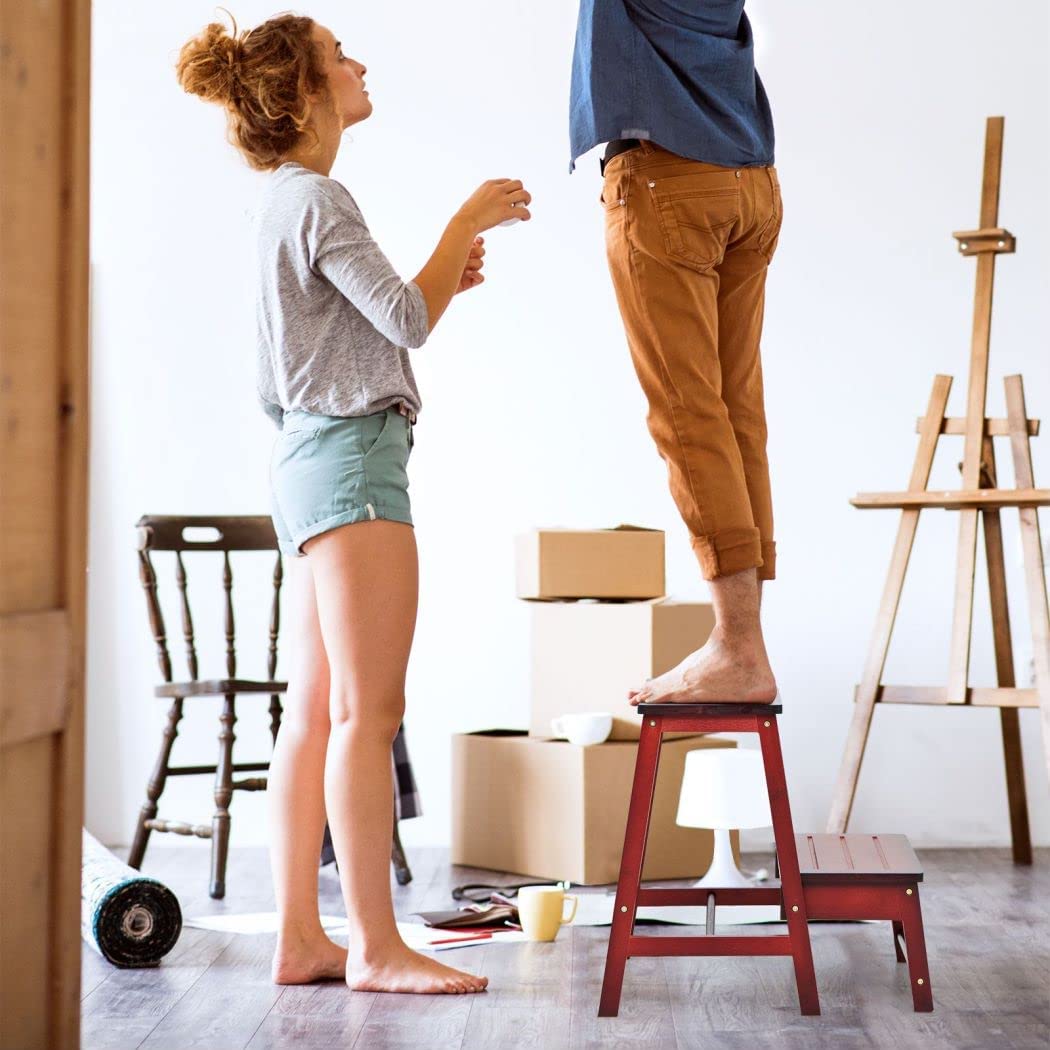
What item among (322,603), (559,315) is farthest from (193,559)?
(322,603)

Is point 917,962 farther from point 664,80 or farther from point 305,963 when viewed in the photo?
point 664,80

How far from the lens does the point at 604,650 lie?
3.12 metres

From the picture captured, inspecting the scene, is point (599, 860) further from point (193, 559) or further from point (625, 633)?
point (193, 559)

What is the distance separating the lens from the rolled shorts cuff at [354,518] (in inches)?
75.7

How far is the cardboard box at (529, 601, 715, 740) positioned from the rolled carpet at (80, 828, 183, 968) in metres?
1.15

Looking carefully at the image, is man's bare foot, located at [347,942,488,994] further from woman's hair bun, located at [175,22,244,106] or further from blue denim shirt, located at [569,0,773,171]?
woman's hair bun, located at [175,22,244,106]

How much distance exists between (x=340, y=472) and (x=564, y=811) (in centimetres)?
131

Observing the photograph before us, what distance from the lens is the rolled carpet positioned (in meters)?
2.20

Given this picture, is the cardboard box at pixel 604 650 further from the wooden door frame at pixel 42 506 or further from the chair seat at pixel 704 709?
the wooden door frame at pixel 42 506

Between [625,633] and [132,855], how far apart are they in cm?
118

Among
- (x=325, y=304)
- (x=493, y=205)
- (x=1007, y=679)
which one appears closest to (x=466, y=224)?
(x=493, y=205)

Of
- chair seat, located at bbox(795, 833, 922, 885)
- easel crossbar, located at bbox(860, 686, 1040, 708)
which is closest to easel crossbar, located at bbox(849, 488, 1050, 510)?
easel crossbar, located at bbox(860, 686, 1040, 708)

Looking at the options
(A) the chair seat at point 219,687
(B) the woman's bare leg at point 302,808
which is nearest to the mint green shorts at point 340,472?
(B) the woman's bare leg at point 302,808

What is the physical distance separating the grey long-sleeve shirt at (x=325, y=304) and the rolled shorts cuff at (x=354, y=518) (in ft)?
0.45
